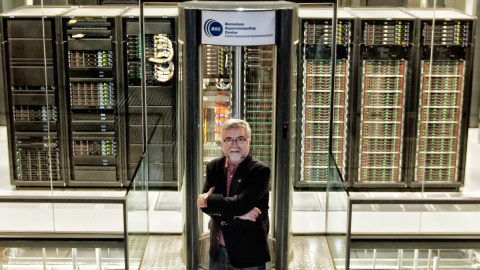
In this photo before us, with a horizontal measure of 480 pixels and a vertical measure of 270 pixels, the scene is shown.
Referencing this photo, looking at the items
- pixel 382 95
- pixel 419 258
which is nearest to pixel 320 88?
pixel 382 95

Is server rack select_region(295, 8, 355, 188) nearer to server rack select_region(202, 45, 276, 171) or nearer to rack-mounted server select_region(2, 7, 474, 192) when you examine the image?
rack-mounted server select_region(2, 7, 474, 192)

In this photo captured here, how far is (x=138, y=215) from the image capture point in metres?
6.11

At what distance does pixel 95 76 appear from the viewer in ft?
26.1

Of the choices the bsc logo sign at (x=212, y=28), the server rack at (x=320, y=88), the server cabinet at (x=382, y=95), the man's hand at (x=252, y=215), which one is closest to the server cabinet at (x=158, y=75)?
the server rack at (x=320, y=88)

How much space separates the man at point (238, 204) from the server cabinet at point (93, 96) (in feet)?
11.0

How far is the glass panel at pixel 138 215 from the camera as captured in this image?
5.73 meters

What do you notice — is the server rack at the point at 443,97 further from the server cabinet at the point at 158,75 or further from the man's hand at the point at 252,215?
the man's hand at the point at 252,215

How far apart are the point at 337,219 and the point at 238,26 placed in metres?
1.95

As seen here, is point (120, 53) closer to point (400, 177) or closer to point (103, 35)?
point (103, 35)

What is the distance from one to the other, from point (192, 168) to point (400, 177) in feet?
11.8

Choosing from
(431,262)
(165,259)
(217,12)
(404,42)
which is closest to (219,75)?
(217,12)

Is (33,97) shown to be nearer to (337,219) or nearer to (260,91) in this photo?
(260,91)

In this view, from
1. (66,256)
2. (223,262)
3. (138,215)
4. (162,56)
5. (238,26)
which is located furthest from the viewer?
(162,56)

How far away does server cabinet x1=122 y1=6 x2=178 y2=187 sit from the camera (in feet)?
25.2
